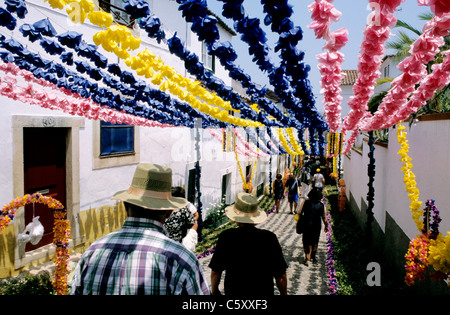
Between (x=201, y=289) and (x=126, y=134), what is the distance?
6.66m

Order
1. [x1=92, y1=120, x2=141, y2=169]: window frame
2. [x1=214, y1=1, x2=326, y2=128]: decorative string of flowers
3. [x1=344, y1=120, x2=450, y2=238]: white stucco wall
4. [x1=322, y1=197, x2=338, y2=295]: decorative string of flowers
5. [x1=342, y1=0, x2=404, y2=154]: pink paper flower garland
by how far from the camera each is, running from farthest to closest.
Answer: [x1=92, y1=120, x2=141, y2=169]: window frame
[x1=322, y1=197, x2=338, y2=295]: decorative string of flowers
[x1=344, y1=120, x2=450, y2=238]: white stucco wall
[x1=214, y1=1, x2=326, y2=128]: decorative string of flowers
[x1=342, y1=0, x2=404, y2=154]: pink paper flower garland

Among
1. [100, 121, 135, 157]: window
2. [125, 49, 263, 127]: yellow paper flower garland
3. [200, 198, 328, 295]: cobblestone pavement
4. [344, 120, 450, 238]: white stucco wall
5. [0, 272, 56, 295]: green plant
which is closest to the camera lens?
[125, 49, 263, 127]: yellow paper flower garland

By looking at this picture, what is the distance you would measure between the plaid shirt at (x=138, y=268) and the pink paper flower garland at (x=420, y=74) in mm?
2118

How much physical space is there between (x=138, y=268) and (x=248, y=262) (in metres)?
1.31

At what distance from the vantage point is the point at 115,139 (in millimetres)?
7496

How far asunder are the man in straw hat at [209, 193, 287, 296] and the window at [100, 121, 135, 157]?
5150 millimetres

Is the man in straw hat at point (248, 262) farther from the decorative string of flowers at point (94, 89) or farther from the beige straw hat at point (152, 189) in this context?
the decorative string of flowers at point (94, 89)

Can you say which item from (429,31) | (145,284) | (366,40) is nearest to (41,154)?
(145,284)

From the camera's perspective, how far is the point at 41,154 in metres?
6.19

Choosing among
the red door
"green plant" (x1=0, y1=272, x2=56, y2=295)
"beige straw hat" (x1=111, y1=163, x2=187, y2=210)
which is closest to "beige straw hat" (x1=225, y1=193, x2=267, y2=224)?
"beige straw hat" (x1=111, y1=163, x2=187, y2=210)

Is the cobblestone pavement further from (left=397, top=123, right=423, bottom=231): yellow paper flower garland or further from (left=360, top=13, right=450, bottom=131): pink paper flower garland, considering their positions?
(left=360, top=13, right=450, bottom=131): pink paper flower garland

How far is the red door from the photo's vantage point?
6.00 meters

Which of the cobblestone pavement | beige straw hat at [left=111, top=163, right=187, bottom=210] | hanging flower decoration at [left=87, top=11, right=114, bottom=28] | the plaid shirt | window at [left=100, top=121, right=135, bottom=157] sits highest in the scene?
hanging flower decoration at [left=87, top=11, right=114, bottom=28]
